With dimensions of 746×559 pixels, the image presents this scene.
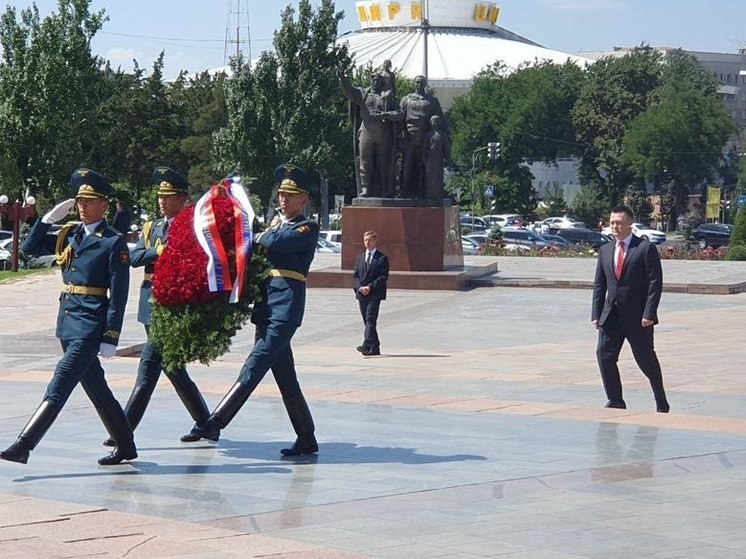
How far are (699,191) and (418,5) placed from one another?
3638 cm

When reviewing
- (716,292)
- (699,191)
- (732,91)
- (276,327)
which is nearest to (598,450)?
(276,327)

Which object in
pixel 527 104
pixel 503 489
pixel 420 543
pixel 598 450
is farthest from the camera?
pixel 527 104

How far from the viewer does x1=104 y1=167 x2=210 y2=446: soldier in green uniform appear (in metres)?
9.38

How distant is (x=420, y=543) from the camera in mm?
6871

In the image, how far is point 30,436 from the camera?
8.56m

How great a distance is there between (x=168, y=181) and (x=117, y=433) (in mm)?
1731

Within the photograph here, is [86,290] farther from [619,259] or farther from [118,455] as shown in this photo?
[619,259]

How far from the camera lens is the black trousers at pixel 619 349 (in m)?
11.4

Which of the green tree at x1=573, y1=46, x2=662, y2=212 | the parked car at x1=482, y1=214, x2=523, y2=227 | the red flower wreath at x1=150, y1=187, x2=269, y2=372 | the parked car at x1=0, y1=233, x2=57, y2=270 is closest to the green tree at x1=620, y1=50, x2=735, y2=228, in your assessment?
the green tree at x1=573, y1=46, x2=662, y2=212

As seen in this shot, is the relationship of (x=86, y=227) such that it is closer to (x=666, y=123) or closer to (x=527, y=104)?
(x=666, y=123)

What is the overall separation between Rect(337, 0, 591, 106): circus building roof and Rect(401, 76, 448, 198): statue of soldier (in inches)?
2996

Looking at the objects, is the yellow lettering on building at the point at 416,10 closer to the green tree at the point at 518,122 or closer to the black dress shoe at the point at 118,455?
the green tree at the point at 518,122

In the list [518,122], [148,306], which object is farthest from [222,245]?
[518,122]

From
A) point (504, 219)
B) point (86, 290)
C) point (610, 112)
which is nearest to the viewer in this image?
point (86, 290)
